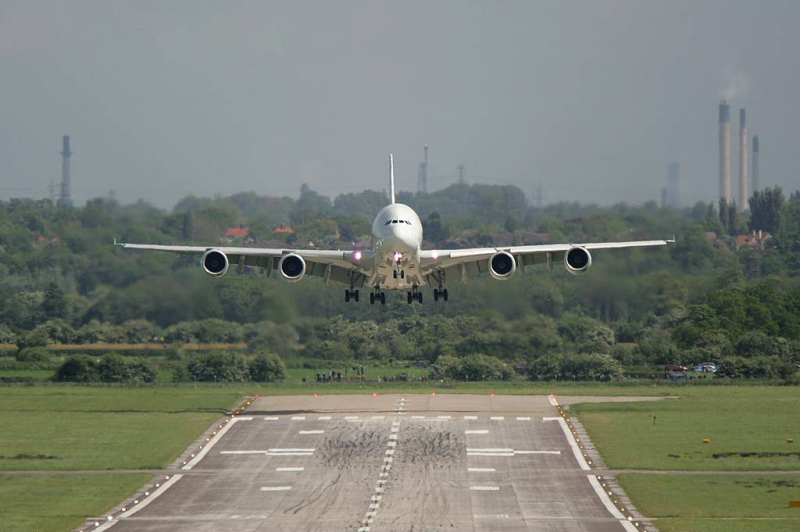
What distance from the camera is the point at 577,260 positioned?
68.9 m

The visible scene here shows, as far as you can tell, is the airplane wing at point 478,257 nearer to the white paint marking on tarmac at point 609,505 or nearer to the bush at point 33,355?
the white paint marking on tarmac at point 609,505

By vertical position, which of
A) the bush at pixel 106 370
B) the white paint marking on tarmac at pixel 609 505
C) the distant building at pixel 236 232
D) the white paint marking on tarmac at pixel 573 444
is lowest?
the white paint marking on tarmac at pixel 609 505

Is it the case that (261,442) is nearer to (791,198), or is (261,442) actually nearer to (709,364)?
(709,364)

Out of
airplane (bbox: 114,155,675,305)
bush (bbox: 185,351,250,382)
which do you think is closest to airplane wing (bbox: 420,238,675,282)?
airplane (bbox: 114,155,675,305)

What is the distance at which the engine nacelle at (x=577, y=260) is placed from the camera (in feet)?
225

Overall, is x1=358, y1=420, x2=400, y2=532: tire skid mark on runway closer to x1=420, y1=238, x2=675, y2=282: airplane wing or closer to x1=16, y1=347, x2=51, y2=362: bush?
x1=420, y1=238, x2=675, y2=282: airplane wing

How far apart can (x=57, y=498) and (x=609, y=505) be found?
24387 millimetres

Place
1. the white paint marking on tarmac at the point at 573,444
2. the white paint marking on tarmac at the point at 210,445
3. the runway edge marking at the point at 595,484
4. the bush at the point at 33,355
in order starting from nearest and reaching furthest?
1. the runway edge marking at the point at 595,484
2. the white paint marking on tarmac at the point at 573,444
3. the white paint marking on tarmac at the point at 210,445
4. the bush at the point at 33,355

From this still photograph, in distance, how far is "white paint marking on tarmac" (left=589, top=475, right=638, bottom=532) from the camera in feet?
175

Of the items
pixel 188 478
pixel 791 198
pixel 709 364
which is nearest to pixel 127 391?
pixel 188 478

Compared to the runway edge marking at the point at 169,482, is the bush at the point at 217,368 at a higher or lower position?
higher

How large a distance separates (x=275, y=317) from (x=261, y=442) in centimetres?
1769

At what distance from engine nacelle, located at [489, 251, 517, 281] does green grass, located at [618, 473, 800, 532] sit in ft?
38.6

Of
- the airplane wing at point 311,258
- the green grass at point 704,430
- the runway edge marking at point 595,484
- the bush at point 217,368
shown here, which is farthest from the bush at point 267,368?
the runway edge marking at point 595,484
